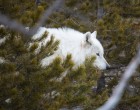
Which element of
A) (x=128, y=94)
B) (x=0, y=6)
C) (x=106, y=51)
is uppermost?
(x=0, y=6)

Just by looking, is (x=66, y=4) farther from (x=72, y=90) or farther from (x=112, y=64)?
(x=72, y=90)

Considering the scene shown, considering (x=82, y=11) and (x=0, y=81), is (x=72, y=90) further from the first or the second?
(x=82, y=11)

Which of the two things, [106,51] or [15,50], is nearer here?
[15,50]

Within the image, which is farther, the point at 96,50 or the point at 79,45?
the point at 96,50

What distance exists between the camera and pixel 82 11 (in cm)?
858

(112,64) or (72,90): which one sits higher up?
(72,90)

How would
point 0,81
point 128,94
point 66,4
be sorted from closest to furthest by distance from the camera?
point 0,81 < point 128,94 < point 66,4

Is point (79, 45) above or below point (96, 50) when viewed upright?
above

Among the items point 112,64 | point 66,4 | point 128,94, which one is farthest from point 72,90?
point 66,4

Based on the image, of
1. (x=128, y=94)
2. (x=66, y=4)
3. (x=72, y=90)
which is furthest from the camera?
(x=66, y=4)

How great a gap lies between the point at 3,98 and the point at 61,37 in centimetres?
262

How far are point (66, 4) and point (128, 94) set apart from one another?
2733mm

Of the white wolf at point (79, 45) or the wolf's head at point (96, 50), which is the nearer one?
the white wolf at point (79, 45)

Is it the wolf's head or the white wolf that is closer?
the white wolf
